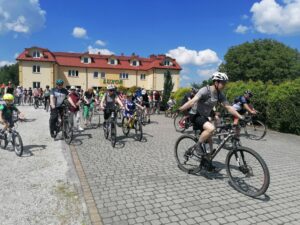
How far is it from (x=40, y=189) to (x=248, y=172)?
376 centimetres

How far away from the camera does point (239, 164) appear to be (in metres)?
4.95

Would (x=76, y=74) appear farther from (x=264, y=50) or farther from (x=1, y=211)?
(x=1, y=211)

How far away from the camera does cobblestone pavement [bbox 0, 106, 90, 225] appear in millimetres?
3912

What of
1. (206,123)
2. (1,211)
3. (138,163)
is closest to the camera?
(1,211)

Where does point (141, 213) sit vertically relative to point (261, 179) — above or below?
below

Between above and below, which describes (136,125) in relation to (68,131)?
above

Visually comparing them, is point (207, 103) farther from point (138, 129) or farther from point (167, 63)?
point (167, 63)

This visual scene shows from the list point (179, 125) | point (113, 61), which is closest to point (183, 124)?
point (179, 125)

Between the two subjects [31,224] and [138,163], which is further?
[138,163]

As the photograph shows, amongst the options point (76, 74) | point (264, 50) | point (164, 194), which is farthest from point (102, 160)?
point (264, 50)

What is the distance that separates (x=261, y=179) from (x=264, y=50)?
5232 cm

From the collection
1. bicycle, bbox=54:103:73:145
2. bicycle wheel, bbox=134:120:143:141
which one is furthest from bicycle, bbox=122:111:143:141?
bicycle, bbox=54:103:73:145

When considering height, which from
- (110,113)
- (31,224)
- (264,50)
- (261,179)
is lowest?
(31,224)

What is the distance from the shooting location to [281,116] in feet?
41.7
